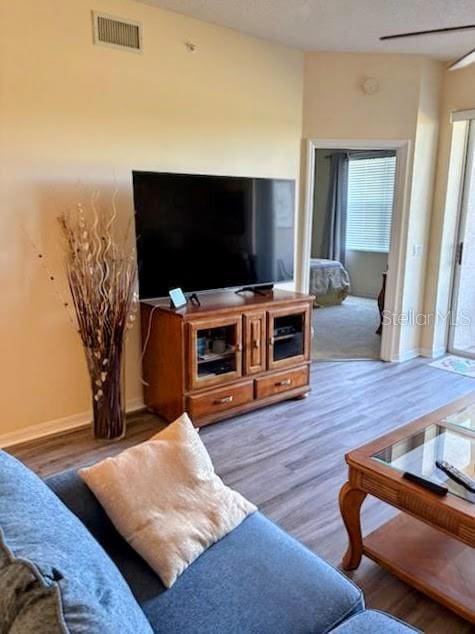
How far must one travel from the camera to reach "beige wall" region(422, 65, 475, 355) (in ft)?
14.5

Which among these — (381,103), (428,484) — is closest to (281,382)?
(428,484)

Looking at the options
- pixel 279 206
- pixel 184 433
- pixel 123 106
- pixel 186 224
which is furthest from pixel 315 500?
pixel 123 106

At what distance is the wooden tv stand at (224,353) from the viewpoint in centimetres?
315

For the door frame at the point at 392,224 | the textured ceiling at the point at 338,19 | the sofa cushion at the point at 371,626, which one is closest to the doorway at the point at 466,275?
the door frame at the point at 392,224

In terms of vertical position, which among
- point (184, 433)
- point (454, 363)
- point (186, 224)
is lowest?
point (454, 363)

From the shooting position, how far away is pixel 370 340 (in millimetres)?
5570

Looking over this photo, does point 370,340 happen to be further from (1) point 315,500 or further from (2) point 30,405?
(2) point 30,405

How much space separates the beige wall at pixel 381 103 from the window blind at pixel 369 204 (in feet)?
10.1

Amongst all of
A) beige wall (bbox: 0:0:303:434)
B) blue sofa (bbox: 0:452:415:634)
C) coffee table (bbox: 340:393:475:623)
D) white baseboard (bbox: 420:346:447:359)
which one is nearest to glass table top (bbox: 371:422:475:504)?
coffee table (bbox: 340:393:475:623)

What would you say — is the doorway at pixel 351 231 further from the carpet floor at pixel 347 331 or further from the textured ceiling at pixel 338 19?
the textured ceiling at pixel 338 19

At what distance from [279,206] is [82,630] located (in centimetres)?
333

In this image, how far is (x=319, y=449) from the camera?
10.00ft

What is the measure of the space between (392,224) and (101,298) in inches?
114

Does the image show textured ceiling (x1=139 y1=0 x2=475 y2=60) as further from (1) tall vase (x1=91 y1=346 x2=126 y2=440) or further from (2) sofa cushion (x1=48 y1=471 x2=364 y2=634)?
(2) sofa cushion (x1=48 y1=471 x2=364 y2=634)
